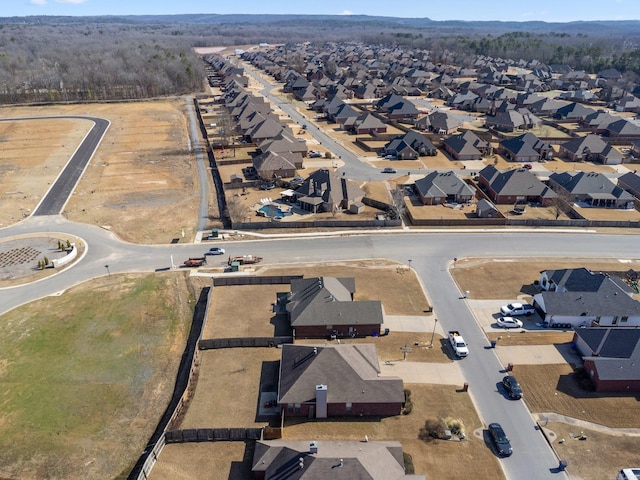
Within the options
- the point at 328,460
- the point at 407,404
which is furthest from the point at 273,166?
the point at 328,460

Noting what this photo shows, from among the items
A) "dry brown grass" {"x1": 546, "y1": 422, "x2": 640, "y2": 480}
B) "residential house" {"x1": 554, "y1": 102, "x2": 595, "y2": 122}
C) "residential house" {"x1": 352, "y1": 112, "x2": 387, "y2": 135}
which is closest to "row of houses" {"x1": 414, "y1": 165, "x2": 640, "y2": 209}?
"residential house" {"x1": 352, "y1": 112, "x2": 387, "y2": 135}

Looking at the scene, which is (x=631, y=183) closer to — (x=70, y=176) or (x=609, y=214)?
(x=609, y=214)

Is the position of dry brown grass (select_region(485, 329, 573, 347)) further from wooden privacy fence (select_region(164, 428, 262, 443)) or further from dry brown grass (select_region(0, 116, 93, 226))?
dry brown grass (select_region(0, 116, 93, 226))

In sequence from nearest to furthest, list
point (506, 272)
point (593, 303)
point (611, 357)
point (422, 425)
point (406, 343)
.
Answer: point (422, 425), point (611, 357), point (406, 343), point (593, 303), point (506, 272)

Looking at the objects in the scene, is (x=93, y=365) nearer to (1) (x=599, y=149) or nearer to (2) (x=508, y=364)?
(2) (x=508, y=364)

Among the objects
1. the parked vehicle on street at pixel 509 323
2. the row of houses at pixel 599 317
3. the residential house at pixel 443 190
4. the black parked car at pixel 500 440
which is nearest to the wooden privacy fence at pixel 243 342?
the black parked car at pixel 500 440

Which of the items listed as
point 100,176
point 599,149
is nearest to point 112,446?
point 100,176
